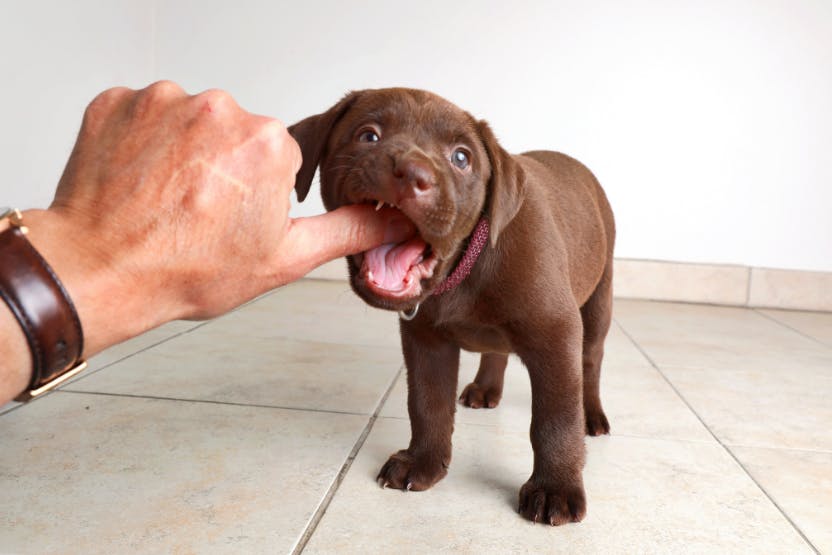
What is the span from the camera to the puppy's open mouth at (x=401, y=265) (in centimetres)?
202

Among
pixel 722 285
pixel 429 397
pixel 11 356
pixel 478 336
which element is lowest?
pixel 722 285

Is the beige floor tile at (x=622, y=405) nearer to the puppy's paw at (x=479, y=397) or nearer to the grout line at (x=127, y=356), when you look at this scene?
the puppy's paw at (x=479, y=397)

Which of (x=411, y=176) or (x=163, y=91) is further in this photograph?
(x=411, y=176)

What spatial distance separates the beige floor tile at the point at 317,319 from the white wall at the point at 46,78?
1.59 meters

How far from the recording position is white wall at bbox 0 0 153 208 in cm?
457

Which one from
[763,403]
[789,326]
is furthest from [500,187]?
[789,326]

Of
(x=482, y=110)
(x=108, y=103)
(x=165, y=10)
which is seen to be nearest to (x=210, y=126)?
(x=108, y=103)

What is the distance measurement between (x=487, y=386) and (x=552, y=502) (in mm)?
1155

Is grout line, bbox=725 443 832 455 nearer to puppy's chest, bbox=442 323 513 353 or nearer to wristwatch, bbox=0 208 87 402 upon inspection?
puppy's chest, bbox=442 323 513 353

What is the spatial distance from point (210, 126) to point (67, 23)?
15.2 feet

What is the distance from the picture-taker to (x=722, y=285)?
22.0ft

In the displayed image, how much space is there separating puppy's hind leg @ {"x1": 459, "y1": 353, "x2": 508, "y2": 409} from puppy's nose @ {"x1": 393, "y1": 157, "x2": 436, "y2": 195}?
1551 millimetres

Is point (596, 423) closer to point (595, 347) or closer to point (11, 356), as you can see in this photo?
point (595, 347)

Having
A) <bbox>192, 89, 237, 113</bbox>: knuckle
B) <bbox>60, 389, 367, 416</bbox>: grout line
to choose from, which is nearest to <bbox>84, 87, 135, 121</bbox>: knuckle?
<bbox>192, 89, 237, 113</bbox>: knuckle
